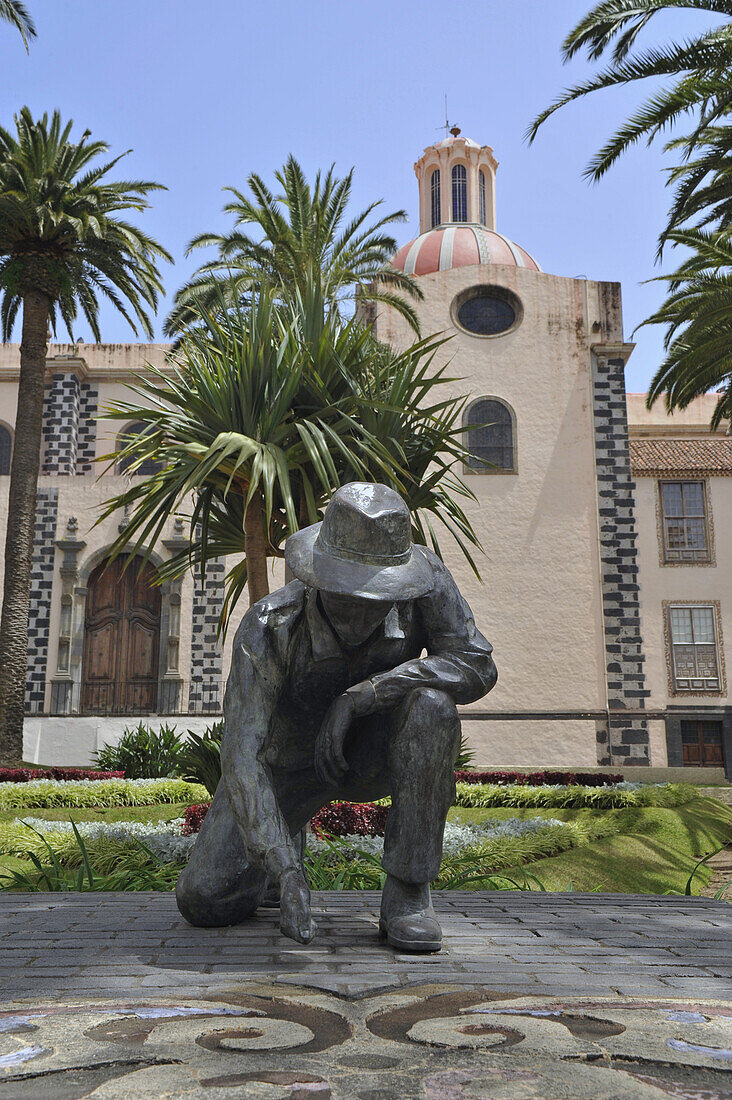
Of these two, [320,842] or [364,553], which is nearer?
[364,553]

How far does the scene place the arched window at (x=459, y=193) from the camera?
30.2m

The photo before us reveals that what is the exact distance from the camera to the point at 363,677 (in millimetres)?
3279

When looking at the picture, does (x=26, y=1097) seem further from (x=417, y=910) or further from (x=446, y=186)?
(x=446, y=186)

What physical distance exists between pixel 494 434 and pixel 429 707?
20.4 meters

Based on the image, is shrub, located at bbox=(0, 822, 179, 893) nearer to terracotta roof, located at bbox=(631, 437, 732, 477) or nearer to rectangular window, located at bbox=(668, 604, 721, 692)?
rectangular window, located at bbox=(668, 604, 721, 692)

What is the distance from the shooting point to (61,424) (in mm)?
23172

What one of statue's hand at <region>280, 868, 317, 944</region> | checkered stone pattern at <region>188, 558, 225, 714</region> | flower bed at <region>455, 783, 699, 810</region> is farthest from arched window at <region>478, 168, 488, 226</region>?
statue's hand at <region>280, 868, 317, 944</region>

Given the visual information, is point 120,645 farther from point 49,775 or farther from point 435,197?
point 435,197

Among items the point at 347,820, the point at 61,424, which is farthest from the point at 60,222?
the point at 347,820

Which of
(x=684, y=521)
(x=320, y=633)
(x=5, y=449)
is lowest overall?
(x=320, y=633)

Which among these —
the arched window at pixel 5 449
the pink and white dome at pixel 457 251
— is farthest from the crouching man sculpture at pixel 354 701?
the pink and white dome at pixel 457 251

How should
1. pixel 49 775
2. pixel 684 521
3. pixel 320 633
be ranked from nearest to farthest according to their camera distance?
1. pixel 320 633
2. pixel 49 775
3. pixel 684 521

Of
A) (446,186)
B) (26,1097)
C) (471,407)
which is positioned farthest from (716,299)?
(446,186)

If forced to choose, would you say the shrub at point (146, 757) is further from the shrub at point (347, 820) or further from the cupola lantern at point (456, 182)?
the cupola lantern at point (456, 182)
